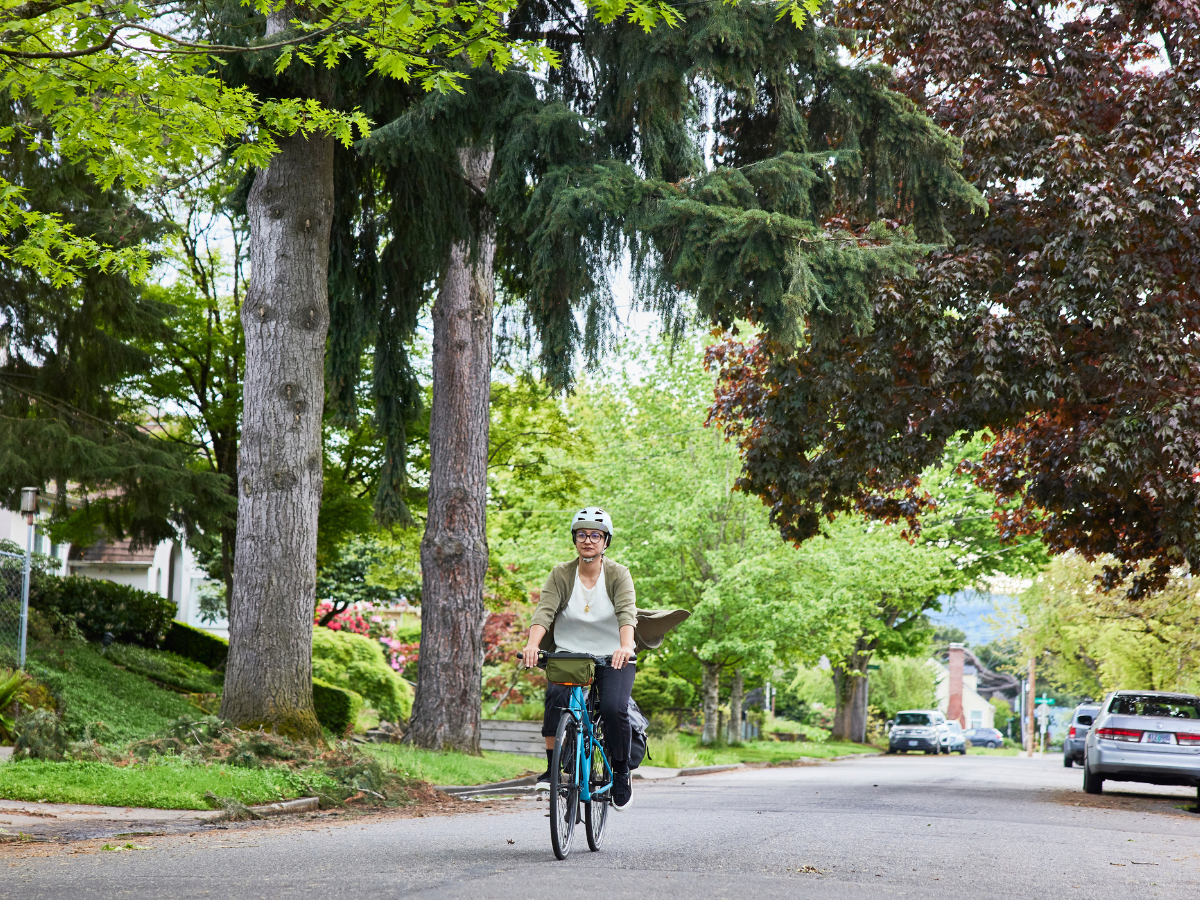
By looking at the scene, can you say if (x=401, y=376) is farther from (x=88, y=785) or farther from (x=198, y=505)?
(x=88, y=785)

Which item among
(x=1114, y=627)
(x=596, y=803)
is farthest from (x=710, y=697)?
(x=596, y=803)

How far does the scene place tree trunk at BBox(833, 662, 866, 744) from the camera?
47.2 m

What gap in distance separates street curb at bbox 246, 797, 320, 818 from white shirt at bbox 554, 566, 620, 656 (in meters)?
3.86

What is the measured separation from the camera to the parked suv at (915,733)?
46.6 metres

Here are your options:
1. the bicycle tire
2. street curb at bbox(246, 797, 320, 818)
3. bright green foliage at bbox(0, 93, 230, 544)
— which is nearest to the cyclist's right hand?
the bicycle tire

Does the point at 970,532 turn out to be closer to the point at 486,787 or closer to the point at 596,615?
the point at 486,787

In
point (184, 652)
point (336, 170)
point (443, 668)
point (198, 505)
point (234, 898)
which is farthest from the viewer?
point (184, 652)

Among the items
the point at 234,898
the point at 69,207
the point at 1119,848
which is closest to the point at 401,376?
the point at 69,207

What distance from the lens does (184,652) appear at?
23.8 metres

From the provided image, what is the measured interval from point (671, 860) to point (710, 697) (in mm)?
23612

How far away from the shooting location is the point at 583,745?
705 cm

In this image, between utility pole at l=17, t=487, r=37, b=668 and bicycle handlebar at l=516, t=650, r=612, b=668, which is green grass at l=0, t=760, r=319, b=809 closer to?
bicycle handlebar at l=516, t=650, r=612, b=668

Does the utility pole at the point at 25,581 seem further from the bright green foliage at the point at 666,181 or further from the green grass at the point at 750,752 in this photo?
the green grass at the point at 750,752

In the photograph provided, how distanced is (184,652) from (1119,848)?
61.7 feet
